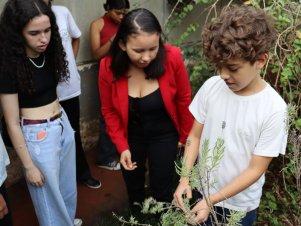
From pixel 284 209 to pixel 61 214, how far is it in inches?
57.7

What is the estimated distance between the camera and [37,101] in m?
2.17

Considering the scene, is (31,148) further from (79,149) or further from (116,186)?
(116,186)

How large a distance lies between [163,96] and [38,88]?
730mm

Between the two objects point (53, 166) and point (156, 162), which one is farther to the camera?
point (156, 162)

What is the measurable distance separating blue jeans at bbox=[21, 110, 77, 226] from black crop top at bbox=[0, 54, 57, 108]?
0.43ft

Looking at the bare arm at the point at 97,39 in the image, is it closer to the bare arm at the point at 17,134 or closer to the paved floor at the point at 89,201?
the paved floor at the point at 89,201

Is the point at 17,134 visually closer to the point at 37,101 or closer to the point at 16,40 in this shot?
the point at 37,101

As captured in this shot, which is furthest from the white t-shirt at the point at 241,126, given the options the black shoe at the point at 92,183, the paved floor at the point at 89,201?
the black shoe at the point at 92,183

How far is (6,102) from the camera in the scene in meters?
2.03

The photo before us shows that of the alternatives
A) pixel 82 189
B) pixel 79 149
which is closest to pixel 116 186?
pixel 82 189

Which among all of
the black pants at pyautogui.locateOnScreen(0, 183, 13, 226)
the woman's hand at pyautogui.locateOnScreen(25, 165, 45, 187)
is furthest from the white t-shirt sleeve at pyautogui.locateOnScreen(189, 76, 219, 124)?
the black pants at pyautogui.locateOnScreen(0, 183, 13, 226)

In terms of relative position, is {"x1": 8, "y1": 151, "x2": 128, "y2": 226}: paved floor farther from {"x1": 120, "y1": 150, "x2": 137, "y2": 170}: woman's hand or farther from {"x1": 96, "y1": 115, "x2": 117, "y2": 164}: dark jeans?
{"x1": 120, "y1": 150, "x2": 137, "y2": 170}: woman's hand

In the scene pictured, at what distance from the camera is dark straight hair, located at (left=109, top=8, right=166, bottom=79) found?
200 cm

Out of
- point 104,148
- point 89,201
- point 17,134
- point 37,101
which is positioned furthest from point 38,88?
point 104,148
